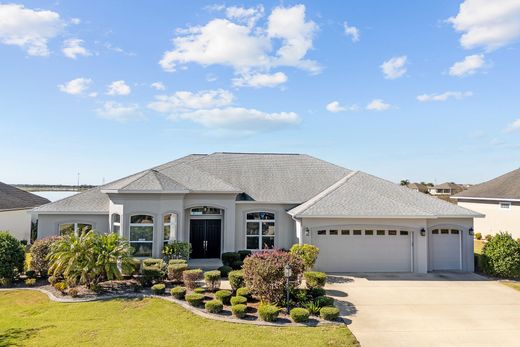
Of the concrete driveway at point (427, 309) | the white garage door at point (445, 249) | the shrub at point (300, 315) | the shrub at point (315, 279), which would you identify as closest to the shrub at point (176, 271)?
the shrub at point (315, 279)

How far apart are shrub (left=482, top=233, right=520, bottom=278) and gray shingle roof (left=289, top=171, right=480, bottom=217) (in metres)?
1.64

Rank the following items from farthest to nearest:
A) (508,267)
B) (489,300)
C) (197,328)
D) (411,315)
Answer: (508,267), (489,300), (411,315), (197,328)

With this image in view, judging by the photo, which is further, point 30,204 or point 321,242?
point 30,204

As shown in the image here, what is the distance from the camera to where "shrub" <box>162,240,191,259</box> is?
17.1 meters

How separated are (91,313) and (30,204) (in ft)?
74.6

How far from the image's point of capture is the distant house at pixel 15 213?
996 inches

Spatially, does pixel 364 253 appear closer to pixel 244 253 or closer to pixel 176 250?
pixel 244 253

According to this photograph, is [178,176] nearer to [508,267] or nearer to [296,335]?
[296,335]

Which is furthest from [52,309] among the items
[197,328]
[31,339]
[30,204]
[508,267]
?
[30,204]

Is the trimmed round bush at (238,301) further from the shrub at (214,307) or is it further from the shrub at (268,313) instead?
the shrub at (268,313)

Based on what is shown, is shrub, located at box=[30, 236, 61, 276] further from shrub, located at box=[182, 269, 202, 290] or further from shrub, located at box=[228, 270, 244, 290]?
shrub, located at box=[228, 270, 244, 290]

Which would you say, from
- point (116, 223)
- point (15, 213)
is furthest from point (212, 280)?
point (15, 213)

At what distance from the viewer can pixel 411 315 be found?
11.3 meters

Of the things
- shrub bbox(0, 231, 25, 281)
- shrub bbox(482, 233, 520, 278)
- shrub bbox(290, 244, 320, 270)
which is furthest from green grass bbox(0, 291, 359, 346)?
shrub bbox(482, 233, 520, 278)
